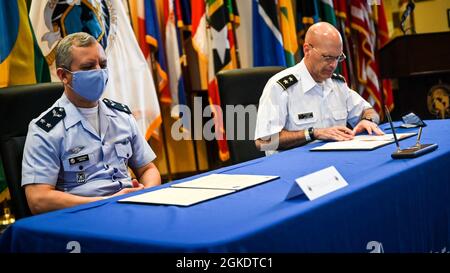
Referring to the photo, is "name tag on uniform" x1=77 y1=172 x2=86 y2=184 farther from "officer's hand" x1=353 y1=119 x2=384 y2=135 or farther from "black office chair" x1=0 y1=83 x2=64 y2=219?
"officer's hand" x1=353 y1=119 x2=384 y2=135

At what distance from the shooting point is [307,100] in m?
3.21

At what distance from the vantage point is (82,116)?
2.36 meters

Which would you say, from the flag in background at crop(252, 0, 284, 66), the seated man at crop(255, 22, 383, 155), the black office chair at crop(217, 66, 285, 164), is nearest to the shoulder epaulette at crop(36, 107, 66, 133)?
the black office chair at crop(217, 66, 285, 164)

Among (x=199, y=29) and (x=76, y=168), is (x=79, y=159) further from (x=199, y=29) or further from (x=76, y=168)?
(x=199, y=29)

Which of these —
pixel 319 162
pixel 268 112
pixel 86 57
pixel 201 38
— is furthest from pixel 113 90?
pixel 319 162

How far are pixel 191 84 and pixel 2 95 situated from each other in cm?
241

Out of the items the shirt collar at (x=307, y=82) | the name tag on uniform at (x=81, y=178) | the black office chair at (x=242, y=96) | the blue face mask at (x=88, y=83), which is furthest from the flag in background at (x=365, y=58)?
the name tag on uniform at (x=81, y=178)

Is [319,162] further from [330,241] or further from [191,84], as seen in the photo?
[191,84]

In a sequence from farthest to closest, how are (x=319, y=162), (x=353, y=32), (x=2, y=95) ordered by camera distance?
1. (x=353, y=32)
2. (x=2, y=95)
3. (x=319, y=162)

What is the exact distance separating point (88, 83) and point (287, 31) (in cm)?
255

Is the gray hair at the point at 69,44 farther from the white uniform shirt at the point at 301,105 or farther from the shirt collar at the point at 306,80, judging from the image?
the shirt collar at the point at 306,80

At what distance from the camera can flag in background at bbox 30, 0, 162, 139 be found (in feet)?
12.0

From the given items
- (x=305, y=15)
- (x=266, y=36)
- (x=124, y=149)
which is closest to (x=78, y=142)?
(x=124, y=149)
